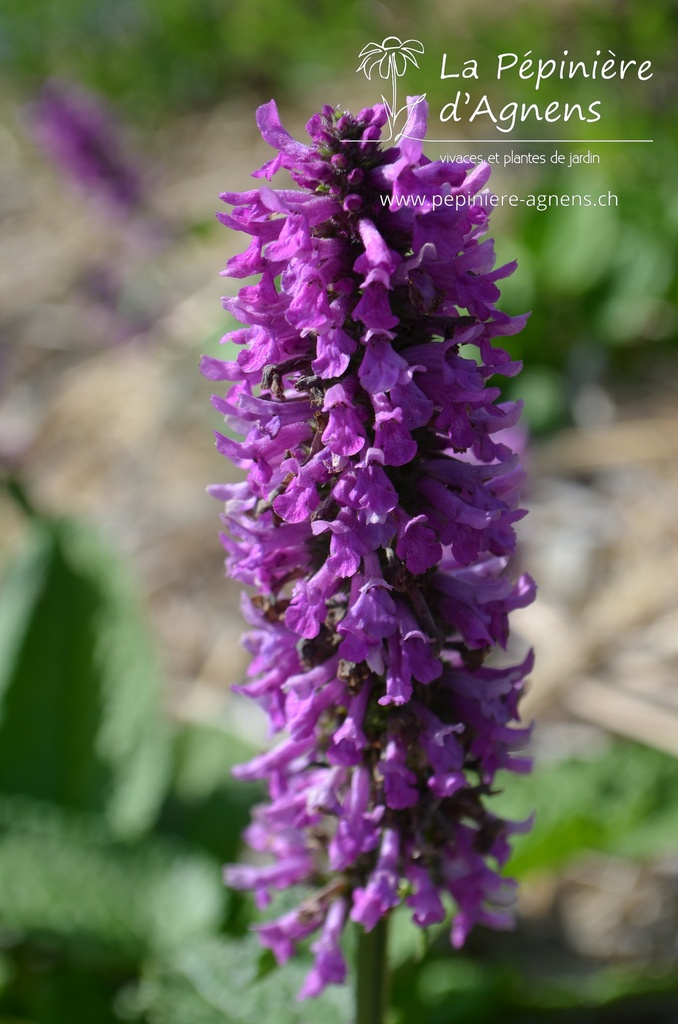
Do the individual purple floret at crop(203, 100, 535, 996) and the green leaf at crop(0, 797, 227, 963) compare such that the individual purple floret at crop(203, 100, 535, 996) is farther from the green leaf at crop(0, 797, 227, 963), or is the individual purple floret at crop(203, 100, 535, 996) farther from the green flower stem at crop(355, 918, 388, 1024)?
the green leaf at crop(0, 797, 227, 963)

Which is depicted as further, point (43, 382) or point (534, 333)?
point (43, 382)

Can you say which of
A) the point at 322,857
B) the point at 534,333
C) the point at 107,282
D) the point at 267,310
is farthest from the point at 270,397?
the point at 107,282

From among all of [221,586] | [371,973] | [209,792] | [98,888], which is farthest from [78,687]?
[371,973]

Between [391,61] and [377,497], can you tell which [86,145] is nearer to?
[391,61]

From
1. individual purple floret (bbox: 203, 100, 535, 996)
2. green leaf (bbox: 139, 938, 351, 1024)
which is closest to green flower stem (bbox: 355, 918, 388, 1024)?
individual purple floret (bbox: 203, 100, 535, 996)

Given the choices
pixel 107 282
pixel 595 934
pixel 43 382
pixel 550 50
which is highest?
pixel 550 50

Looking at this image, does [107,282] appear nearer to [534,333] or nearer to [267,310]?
[534,333]
